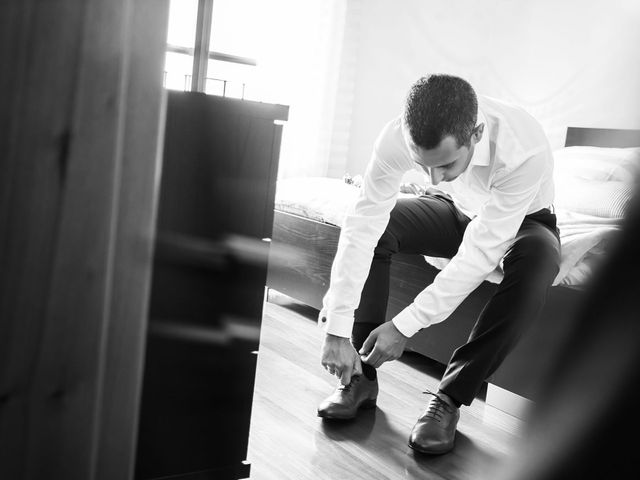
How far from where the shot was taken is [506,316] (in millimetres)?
1673

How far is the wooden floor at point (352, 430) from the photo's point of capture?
1.50 m

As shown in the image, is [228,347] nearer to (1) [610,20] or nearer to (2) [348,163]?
(1) [610,20]

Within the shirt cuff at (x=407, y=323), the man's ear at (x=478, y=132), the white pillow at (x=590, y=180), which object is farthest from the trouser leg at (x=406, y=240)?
the white pillow at (x=590, y=180)

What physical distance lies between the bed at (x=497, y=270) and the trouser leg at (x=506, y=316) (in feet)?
0.31

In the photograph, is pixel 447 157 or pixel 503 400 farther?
pixel 503 400

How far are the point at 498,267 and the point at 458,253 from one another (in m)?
0.16

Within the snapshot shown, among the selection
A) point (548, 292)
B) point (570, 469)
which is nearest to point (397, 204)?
point (548, 292)

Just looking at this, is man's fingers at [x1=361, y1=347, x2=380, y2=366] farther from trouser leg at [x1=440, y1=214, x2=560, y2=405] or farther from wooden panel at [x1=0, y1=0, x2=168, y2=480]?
wooden panel at [x1=0, y1=0, x2=168, y2=480]

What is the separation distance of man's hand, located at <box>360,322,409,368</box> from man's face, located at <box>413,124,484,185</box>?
371 millimetres

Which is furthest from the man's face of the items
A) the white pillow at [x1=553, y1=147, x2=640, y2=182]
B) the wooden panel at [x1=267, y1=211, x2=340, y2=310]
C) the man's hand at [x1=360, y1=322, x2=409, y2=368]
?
the wooden panel at [x1=267, y1=211, x2=340, y2=310]

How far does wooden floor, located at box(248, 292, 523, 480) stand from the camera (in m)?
1.50

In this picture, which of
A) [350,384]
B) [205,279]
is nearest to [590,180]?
[350,384]

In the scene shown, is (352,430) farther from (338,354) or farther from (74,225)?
(74,225)

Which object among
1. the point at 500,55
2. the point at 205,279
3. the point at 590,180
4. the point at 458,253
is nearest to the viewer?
the point at 205,279
